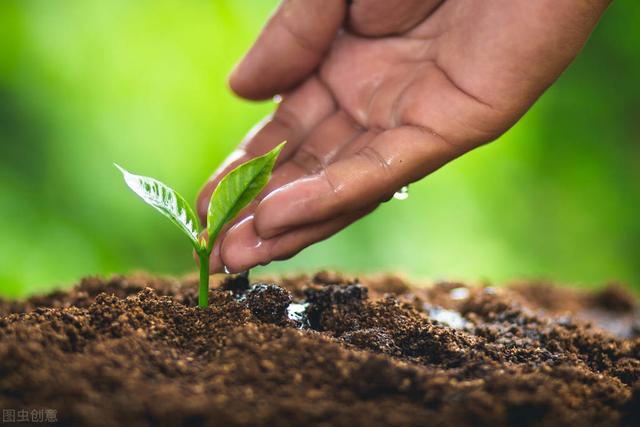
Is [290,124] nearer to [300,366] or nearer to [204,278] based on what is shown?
[204,278]

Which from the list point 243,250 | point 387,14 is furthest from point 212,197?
point 387,14

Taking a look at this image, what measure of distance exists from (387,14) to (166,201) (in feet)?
3.11

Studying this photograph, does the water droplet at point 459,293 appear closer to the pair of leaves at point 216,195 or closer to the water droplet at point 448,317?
the water droplet at point 448,317

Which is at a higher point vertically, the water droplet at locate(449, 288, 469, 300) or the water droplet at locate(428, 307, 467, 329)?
the water droplet at locate(449, 288, 469, 300)

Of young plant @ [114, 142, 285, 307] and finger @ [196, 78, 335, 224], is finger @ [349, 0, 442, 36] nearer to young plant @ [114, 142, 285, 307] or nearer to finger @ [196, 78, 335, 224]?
finger @ [196, 78, 335, 224]

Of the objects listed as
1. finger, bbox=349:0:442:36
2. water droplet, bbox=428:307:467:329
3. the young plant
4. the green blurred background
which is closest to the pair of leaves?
the young plant

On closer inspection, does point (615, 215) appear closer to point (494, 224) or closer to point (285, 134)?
point (494, 224)

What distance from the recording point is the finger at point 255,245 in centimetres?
130

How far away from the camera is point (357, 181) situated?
1325mm

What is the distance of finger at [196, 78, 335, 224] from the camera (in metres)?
1.66

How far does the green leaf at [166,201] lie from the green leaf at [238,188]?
0.13 ft

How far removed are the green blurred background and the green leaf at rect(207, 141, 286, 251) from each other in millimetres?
2337

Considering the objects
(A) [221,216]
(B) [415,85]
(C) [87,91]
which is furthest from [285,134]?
(C) [87,91]

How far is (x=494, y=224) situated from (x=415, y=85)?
253 cm
